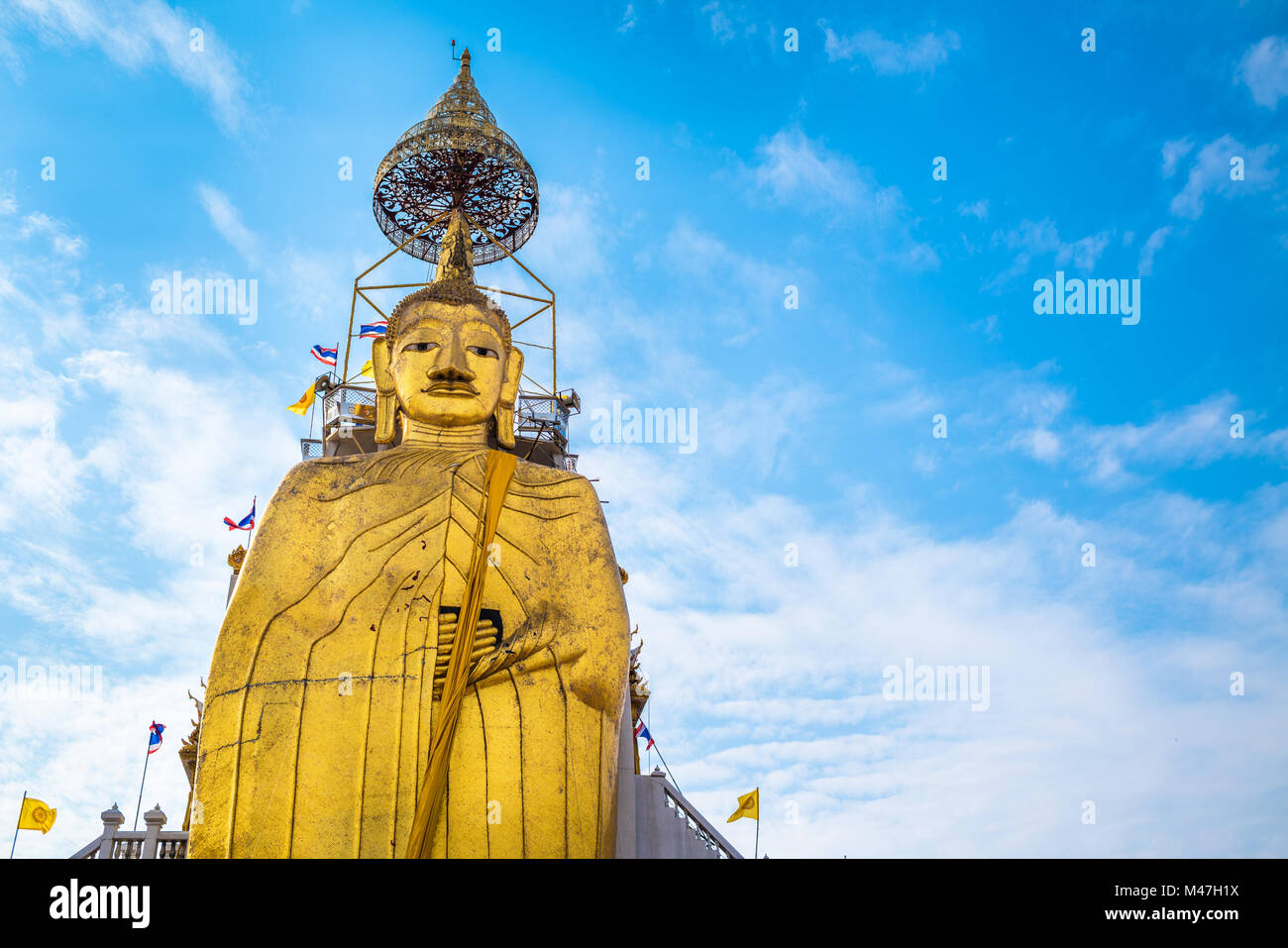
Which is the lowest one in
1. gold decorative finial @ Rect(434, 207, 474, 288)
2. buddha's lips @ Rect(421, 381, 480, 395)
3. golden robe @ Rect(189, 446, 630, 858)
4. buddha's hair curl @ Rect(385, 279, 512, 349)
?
golden robe @ Rect(189, 446, 630, 858)

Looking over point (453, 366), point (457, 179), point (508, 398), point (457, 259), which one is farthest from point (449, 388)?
point (457, 179)

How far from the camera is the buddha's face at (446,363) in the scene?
30.5ft

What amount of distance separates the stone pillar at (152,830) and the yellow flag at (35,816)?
1.30m

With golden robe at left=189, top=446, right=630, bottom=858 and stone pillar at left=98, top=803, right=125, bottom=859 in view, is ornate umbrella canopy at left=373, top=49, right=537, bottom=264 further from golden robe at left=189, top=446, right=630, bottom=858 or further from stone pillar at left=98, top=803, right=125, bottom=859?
stone pillar at left=98, top=803, right=125, bottom=859

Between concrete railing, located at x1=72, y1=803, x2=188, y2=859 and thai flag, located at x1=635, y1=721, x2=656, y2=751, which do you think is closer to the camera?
concrete railing, located at x1=72, y1=803, x2=188, y2=859

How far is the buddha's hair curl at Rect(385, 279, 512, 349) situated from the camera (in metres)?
9.44

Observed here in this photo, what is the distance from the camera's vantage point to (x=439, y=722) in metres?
7.57

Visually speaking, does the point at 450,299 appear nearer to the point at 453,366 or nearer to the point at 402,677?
the point at 453,366

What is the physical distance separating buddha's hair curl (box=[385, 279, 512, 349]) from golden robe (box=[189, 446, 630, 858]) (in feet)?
4.25

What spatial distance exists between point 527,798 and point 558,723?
55 cm

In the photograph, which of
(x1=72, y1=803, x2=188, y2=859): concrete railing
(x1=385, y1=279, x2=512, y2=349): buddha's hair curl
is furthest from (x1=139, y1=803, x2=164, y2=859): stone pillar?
(x1=385, y1=279, x2=512, y2=349): buddha's hair curl

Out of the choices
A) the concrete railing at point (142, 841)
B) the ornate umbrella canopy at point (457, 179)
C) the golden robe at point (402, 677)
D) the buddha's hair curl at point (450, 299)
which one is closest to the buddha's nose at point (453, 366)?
the buddha's hair curl at point (450, 299)
